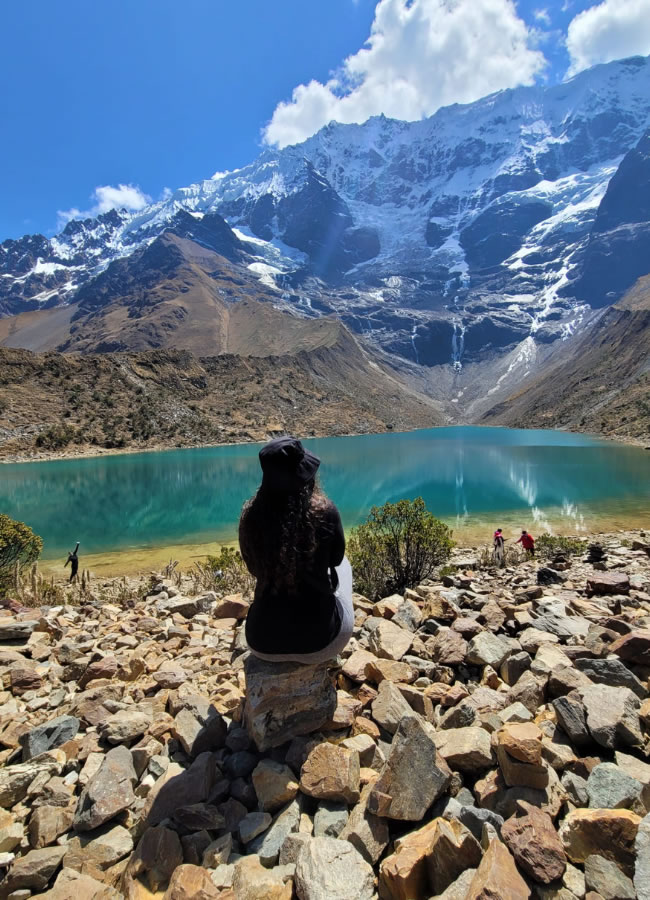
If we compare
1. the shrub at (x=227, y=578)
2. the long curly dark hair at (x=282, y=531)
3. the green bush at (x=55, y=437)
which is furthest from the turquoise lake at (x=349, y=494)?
the long curly dark hair at (x=282, y=531)

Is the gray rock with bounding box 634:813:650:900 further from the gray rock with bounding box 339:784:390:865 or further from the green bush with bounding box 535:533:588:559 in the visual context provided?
the green bush with bounding box 535:533:588:559

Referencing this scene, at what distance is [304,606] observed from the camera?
3242mm

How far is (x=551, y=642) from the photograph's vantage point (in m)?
4.23

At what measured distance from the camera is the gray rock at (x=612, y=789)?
235 centimetres

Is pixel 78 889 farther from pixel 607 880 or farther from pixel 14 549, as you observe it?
pixel 14 549

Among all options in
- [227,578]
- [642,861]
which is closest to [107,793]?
[642,861]

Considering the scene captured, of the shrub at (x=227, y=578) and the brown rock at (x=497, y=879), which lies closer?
the brown rock at (x=497, y=879)

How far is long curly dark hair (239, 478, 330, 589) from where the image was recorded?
3098mm

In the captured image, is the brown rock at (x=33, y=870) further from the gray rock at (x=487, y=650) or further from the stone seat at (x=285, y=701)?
the gray rock at (x=487, y=650)

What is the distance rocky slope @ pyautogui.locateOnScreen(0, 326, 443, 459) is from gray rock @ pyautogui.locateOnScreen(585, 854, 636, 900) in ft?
153

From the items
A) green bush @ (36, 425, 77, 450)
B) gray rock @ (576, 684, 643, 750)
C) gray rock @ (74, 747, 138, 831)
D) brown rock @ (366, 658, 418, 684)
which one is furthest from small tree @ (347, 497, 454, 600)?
green bush @ (36, 425, 77, 450)

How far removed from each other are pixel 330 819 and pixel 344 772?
24cm

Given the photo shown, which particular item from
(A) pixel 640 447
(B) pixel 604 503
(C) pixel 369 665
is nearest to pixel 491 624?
(C) pixel 369 665

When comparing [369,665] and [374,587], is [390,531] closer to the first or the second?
[374,587]
